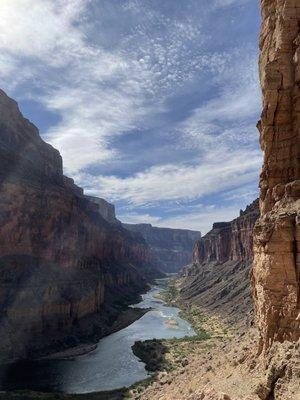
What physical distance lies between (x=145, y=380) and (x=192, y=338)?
26.3m

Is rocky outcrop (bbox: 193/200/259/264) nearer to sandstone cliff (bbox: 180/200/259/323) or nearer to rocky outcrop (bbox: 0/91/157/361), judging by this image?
sandstone cliff (bbox: 180/200/259/323)

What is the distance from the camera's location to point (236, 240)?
144625 millimetres

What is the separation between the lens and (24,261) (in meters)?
77.2

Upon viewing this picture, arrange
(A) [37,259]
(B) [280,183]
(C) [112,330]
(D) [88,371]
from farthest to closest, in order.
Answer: (C) [112,330] < (A) [37,259] < (D) [88,371] < (B) [280,183]

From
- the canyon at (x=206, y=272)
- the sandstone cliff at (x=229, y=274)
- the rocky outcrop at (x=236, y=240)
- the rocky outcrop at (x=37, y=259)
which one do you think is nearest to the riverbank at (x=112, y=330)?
the rocky outcrop at (x=37, y=259)

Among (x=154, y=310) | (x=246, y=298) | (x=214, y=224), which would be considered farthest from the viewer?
(x=214, y=224)

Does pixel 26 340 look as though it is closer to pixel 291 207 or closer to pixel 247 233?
pixel 291 207

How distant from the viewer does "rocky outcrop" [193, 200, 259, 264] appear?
132 m

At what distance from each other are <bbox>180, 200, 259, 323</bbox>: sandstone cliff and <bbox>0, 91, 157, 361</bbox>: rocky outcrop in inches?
1143

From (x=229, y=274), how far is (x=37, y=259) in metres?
74.7

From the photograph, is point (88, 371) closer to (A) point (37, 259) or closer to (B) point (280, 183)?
(A) point (37, 259)

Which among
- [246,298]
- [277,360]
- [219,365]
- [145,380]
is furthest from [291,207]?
[246,298]

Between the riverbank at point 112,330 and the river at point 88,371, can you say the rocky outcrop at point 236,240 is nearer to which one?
the riverbank at point 112,330

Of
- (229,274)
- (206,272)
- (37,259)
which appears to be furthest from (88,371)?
(206,272)
